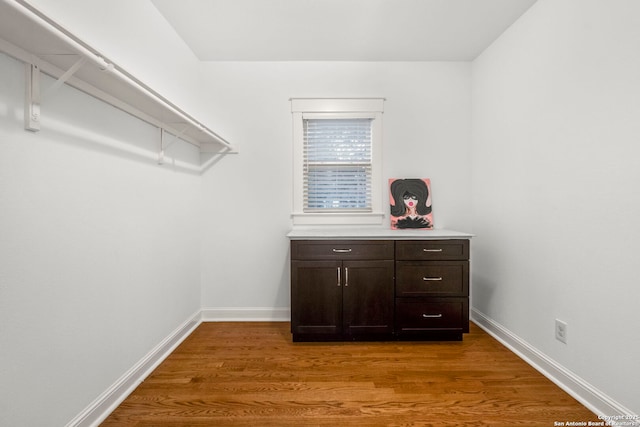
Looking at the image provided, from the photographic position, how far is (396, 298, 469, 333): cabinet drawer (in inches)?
93.7

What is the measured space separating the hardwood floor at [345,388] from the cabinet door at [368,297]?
0.15 m

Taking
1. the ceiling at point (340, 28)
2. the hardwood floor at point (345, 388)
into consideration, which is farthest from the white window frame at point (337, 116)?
the hardwood floor at point (345, 388)

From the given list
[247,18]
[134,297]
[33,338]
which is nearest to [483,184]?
[247,18]

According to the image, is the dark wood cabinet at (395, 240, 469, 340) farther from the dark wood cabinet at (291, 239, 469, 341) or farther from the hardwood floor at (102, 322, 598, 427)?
the hardwood floor at (102, 322, 598, 427)

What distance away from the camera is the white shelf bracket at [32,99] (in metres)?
1.14

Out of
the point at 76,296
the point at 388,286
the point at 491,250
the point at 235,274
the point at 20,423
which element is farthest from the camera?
A: the point at 235,274

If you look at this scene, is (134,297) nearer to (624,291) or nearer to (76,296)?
(76,296)

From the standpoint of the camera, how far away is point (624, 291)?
4.80 feet

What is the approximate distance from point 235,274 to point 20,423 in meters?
1.83

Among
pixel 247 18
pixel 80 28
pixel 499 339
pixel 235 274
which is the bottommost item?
pixel 499 339

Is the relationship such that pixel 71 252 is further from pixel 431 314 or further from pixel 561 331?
pixel 561 331

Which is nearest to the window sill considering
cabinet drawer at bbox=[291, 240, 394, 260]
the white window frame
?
the white window frame

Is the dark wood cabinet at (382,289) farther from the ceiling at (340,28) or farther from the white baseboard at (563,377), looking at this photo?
the ceiling at (340,28)

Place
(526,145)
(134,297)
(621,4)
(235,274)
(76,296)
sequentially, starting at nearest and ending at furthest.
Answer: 1. (76,296)
2. (621,4)
3. (134,297)
4. (526,145)
5. (235,274)
